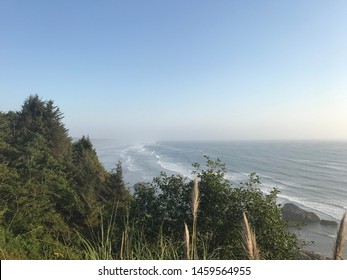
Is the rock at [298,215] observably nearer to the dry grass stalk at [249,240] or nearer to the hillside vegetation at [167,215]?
the hillside vegetation at [167,215]

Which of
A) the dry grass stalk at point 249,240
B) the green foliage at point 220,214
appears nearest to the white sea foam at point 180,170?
the green foliage at point 220,214

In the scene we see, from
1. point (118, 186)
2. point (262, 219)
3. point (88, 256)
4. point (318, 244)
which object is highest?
point (88, 256)

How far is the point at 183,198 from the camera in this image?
1174 centimetres

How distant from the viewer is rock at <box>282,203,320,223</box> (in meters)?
28.4

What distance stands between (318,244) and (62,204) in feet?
65.2

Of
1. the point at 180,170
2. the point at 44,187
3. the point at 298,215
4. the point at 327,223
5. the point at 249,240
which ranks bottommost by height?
the point at 327,223

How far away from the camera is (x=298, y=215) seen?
28984 millimetres

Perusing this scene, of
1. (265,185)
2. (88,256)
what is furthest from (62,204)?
(265,185)

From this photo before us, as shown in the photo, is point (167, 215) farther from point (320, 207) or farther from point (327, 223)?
point (320, 207)

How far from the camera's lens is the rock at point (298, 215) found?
28386 mm

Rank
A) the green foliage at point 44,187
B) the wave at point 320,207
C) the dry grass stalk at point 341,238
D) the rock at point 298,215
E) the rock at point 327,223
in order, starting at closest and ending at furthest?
1. the dry grass stalk at point 341,238
2. the green foliage at point 44,187
3. the rock at point 327,223
4. the rock at point 298,215
5. the wave at point 320,207

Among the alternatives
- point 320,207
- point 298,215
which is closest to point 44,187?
point 298,215

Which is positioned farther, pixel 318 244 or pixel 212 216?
pixel 318 244
